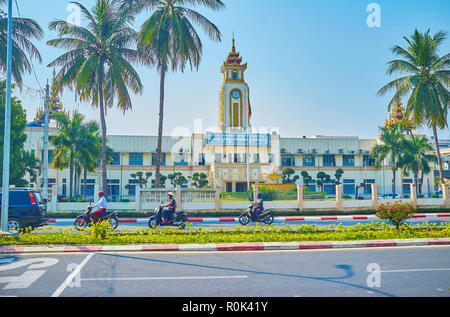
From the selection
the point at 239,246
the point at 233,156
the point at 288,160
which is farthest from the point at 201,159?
the point at 239,246

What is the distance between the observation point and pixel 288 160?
58.3m

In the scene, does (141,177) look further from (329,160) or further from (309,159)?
(329,160)

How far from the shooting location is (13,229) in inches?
536

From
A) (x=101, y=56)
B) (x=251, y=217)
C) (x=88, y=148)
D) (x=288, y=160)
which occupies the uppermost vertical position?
(x=101, y=56)

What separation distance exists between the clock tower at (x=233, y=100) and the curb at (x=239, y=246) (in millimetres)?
46211

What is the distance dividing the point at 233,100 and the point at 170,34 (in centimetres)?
3539

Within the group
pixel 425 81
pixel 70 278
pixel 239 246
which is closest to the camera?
pixel 70 278

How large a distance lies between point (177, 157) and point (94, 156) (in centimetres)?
1983

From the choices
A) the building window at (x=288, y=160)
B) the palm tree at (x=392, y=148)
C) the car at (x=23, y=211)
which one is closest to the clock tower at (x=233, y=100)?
the building window at (x=288, y=160)

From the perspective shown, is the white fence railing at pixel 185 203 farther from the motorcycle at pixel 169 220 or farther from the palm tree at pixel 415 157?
the palm tree at pixel 415 157

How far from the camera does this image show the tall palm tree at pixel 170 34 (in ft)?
72.8

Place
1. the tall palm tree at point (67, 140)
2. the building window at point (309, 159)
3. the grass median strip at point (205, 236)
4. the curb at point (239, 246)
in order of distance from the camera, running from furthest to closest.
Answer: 1. the building window at point (309, 159)
2. the tall palm tree at point (67, 140)
3. the grass median strip at point (205, 236)
4. the curb at point (239, 246)

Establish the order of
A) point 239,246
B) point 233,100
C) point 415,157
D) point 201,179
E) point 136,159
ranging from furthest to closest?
1. point 233,100
2. point 136,159
3. point 201,179
4. point 415,157
5. point 239,246

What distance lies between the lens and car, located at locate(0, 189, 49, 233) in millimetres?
13641
